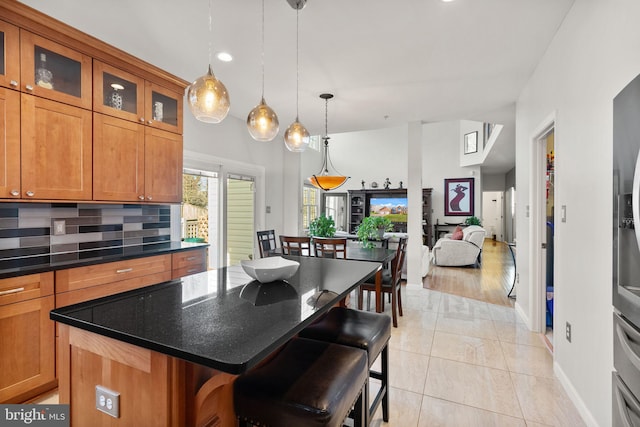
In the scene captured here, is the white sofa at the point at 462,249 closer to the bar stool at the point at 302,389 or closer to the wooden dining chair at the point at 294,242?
the wooden dining chair at the point at 294,242

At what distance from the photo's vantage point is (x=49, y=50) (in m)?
2.21

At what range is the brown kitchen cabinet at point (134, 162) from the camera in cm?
256

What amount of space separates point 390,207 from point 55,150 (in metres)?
8.82

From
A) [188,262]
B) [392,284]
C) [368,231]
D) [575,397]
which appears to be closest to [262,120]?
[188,262]

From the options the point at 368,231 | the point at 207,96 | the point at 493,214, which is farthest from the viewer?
the point at 493,214

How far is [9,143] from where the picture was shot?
6.64ft

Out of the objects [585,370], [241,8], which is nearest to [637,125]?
[585,370]

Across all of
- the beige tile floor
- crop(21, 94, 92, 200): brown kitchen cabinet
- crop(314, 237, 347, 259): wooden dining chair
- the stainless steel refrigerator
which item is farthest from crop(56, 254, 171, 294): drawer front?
the stainless steel refrigerator

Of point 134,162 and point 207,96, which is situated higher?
point 207,96

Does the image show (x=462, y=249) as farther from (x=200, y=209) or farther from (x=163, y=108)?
(x=163, y=108)

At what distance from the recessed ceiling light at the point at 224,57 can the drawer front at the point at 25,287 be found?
216cm

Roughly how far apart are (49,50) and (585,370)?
4074 mm

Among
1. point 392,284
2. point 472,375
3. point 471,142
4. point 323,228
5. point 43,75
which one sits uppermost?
point 471,142

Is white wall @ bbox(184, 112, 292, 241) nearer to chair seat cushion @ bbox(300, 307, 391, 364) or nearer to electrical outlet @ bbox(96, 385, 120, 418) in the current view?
chair seat cushion @ bbox(300, 307, 391, 364)
